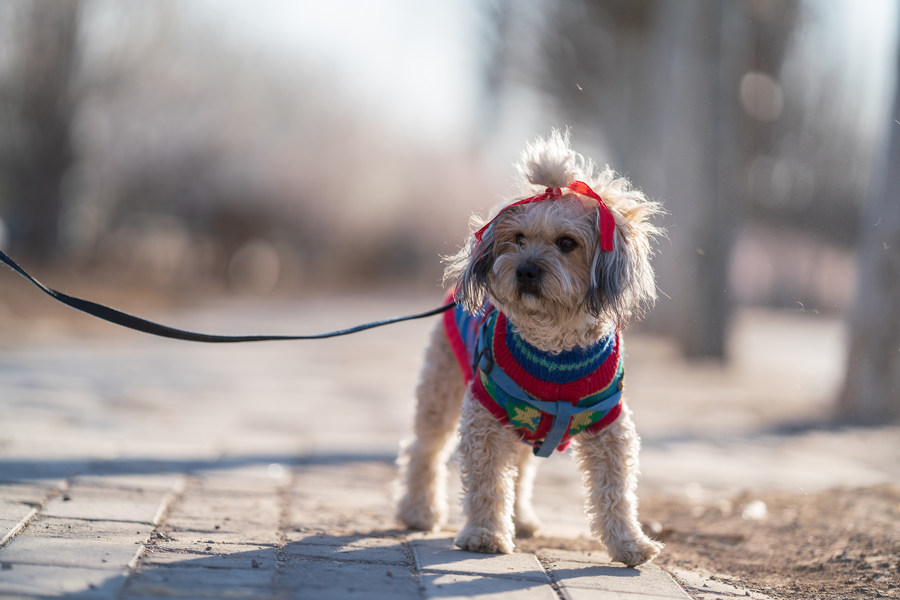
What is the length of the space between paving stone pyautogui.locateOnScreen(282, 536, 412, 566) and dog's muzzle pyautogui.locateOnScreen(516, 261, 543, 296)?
1087 mm

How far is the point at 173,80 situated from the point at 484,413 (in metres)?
17.8

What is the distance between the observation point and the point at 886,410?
8.21 metres

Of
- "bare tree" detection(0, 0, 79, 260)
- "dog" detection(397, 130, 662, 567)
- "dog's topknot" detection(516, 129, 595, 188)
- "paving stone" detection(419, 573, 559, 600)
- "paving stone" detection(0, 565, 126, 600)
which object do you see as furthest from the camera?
"bare tree" detection(0, 0, 79, 260)

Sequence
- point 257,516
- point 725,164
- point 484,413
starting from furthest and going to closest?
1. point 725,164
2. point 257,516
3. point 484,413

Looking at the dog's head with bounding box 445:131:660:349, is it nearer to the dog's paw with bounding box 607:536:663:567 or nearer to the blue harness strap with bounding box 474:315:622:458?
the blue harness strap with bounding box 474:315:622:458

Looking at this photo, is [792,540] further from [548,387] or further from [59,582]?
[59,582]

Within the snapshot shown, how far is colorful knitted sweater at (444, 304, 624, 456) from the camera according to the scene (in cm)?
347

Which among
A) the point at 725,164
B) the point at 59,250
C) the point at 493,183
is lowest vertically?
the point at 59,250

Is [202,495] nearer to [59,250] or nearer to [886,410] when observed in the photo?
[886,410]

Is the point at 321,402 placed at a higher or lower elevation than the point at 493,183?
lower

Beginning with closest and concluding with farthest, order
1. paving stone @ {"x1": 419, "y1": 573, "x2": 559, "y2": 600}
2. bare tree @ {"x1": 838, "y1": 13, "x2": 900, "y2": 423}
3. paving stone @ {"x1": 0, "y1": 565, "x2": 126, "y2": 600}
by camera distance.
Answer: paving stone @ {"x1": 0, "y1": 565, "x2": 126, "y2": 600} < paving stone @ {"x1": 419, "y1": 573, "x2": 559, "y2": 600} < bare tree @ {"x1": 838, "y1": 13, "x2": 900, "y2": 423}

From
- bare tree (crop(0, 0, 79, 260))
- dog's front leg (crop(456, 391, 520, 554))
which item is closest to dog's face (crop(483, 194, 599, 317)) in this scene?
dog's front leg (crop(456, 391, 520, 554))

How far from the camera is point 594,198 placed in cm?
359

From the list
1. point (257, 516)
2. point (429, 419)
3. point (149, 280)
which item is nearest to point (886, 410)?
point (429, 419)
